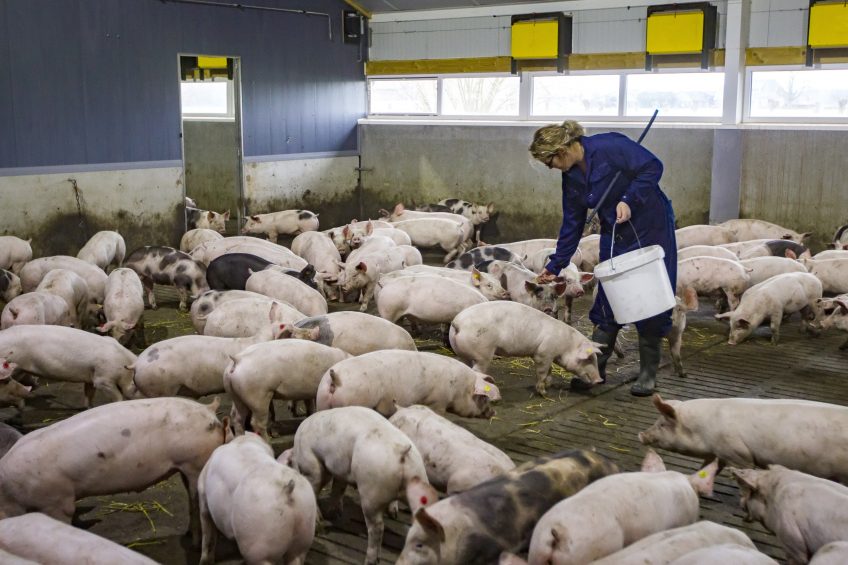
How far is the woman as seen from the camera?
19.7ft

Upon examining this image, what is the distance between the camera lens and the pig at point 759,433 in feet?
14.5

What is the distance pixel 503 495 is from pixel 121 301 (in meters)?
4.60

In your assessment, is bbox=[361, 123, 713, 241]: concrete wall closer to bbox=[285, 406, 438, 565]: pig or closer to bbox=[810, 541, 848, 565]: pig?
bbox=[285, 406, 438, 565]: pig

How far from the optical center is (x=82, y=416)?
169 inches

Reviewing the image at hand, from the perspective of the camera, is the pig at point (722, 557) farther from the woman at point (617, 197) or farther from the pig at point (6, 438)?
the pig at point (6, 438)

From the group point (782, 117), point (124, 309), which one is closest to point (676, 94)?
point (782, 117)

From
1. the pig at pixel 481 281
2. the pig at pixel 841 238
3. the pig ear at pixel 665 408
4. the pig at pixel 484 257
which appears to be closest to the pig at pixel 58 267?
the pig at pixel 481 281

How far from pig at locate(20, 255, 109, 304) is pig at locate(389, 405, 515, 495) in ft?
15.2

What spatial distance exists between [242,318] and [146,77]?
6305 mm

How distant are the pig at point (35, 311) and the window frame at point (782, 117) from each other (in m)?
8.25

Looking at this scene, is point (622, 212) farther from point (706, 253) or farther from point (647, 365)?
point (706, 253)

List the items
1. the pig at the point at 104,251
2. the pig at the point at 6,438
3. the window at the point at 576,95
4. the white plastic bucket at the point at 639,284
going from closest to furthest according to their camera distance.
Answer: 1. the pig at the point at 6,438
2. the white plastic bucket at the point at 639,284
3. the pig at the point at 104,251
4. the window at the point at 576,95

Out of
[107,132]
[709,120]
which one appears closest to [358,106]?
[107,132]

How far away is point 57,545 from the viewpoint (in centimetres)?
338
